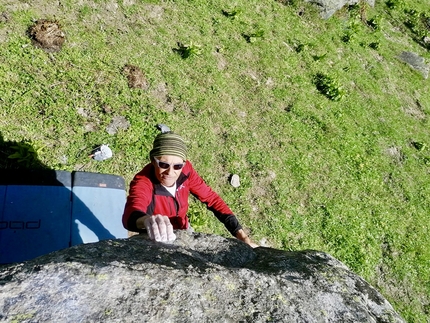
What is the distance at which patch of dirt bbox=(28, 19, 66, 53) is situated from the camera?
301 inches

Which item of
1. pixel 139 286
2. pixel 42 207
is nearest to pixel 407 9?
pixel 42 207

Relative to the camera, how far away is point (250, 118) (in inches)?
359

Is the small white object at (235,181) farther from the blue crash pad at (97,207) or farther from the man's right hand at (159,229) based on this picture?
the man's right hand at (159,229)

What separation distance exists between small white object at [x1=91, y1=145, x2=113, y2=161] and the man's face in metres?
3.27

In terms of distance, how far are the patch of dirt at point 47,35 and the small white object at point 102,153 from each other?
249cm

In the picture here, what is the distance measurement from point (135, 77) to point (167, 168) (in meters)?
4.96

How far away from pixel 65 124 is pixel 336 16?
1033 cm

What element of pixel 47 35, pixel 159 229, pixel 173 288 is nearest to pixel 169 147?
pixel 159 229

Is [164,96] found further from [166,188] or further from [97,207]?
[166,188]

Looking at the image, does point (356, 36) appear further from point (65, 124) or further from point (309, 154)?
point (65, 124)

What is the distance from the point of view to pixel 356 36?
42.4 feet

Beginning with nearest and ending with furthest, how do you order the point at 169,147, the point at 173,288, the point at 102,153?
the point at 173,288 < the point at 169,147 < the point at 102,153

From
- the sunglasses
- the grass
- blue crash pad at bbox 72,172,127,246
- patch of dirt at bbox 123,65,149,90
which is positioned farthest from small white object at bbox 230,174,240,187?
the sunglasses

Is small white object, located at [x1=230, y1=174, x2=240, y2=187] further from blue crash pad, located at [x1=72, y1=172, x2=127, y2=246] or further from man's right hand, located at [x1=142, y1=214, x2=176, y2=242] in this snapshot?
man's right hand, located at [x1=142, y1=214, x2=176, y2=242]
